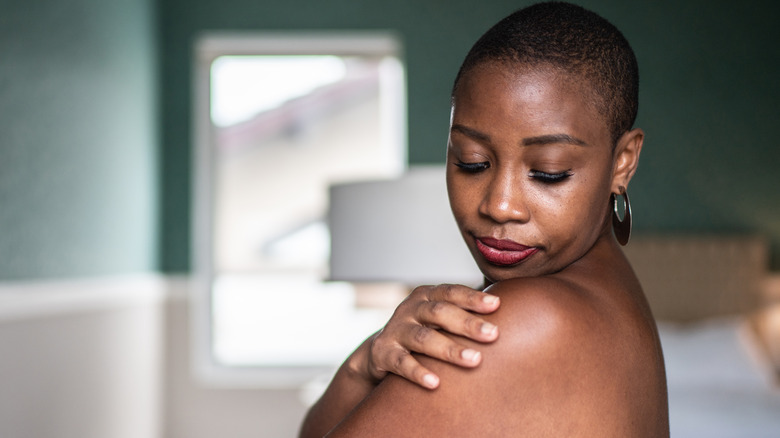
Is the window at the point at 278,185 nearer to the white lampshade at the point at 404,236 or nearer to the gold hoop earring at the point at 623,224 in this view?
the white lampshade at the point at 404,236

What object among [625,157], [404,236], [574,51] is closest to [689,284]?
[404,236]

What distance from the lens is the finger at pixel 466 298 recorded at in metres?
0.61

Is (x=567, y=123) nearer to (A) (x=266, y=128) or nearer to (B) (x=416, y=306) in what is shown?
(B) (x=416, y=306)

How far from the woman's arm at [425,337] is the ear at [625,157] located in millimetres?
200

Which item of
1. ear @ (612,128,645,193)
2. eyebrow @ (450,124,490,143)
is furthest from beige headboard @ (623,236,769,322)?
eyebrow @ (450,124,490,143)

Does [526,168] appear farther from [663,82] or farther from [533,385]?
[663,82]

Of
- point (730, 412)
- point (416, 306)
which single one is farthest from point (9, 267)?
point (730, 412)

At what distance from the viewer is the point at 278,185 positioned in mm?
4734

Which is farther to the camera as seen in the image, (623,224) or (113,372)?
(113,372)

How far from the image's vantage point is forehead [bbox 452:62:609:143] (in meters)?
0.63

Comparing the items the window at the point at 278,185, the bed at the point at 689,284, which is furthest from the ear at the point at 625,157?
the window at the point at 278,185

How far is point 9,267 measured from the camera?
8.13 feet

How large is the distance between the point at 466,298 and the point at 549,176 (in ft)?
0.43

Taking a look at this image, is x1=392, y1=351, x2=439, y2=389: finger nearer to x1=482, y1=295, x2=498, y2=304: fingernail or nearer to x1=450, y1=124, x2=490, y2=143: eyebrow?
x1=482, y1=295, x2=498, y2=304: fingernail
